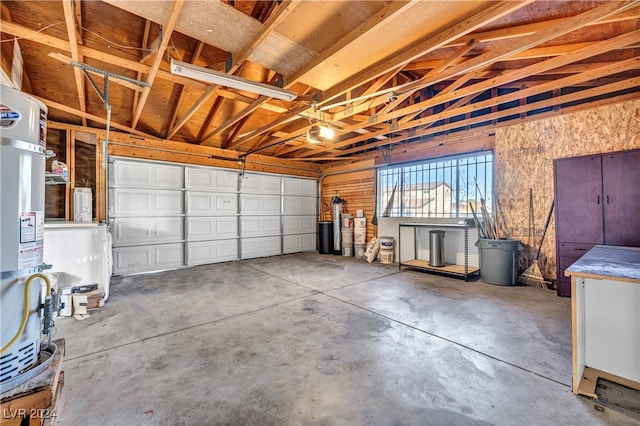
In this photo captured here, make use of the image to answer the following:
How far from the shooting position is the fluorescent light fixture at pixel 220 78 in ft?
8.40

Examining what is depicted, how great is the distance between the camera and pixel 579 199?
3.85 meters

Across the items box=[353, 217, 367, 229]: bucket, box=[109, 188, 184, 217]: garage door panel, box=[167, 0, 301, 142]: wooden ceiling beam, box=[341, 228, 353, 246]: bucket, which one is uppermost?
box=[167, 0, 301, 142]: wooden ceiling beam

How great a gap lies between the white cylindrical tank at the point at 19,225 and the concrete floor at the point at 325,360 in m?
0.76

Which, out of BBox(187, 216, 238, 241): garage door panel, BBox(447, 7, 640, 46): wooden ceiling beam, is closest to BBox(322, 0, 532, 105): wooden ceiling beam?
BBox(447, 7, 640, 46): wooden ceiling beam

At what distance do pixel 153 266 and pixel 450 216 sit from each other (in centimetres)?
671

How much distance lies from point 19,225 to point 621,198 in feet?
19.3

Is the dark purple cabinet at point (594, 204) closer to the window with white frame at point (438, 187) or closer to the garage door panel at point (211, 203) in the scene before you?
the window with white frame at point (438, 187)

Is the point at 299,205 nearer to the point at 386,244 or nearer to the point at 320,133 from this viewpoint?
the point at 386,244

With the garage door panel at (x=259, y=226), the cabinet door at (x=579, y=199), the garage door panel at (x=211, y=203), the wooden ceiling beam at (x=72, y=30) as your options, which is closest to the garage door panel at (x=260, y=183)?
the garage door panel at (x=211, y=203)

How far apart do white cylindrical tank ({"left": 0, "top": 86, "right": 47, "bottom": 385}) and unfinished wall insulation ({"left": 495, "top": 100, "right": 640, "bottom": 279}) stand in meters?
6.12

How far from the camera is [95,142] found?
5.45 m

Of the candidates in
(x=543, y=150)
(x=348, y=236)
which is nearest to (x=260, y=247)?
(x=348, y=236)

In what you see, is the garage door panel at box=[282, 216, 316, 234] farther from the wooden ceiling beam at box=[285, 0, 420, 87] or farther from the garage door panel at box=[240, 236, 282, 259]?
the wooden ceiling beam at box=[285, 0, 420, 87]

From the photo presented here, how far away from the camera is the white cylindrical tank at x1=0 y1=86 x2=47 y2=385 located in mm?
1210
